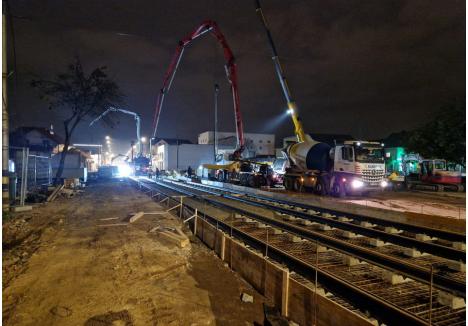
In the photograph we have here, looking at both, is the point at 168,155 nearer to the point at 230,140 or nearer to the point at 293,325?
the point at 230,140

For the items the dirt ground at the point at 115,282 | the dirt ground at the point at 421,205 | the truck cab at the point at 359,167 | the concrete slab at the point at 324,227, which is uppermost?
the truck cab at the point at 359,167

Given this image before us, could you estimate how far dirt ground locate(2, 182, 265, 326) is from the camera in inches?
205

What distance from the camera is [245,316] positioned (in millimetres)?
5633

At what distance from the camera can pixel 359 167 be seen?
58.6 feet

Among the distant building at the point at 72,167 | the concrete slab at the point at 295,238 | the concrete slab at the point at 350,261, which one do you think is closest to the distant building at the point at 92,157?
the distant building at the point at 72,167

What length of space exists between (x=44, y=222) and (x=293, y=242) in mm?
9486

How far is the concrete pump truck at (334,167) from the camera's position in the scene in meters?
18.1

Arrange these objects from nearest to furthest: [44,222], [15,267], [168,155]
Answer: [15,267] < [44,222] < [168,155]

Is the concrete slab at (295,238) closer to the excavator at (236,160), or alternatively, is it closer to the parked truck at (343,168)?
the parked truck at (343,168)

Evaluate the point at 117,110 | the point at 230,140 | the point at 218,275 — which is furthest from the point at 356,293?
the point at 230,140

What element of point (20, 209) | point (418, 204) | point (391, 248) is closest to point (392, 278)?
point (391, 248)

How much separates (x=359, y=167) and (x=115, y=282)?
14.9m

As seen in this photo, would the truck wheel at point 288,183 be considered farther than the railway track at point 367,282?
Yes

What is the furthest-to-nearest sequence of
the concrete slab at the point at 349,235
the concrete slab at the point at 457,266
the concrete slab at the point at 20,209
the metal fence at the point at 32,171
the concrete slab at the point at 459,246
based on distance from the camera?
the metal fence at the point at 32,171 → the concrete slab at the point at 20,209 → the concrete slab at the point at 349,235 → the concrete slab at the point at 459,246 → the concrete slab at the point at 457,266
